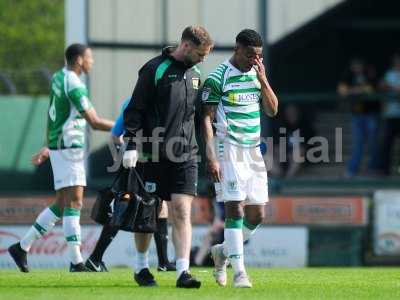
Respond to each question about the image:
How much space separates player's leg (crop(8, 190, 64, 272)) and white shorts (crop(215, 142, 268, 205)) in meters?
3.05

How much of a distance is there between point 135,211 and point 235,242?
92 centimetres

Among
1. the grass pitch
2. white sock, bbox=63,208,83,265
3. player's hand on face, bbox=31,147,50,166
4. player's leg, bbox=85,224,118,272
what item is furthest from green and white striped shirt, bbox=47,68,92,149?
the grass pitch

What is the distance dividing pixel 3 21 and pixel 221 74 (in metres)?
45.3

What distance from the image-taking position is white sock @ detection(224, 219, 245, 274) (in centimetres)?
1125

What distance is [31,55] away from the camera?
188ft

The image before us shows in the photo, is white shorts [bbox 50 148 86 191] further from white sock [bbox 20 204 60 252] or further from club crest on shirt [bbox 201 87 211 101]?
club crest on shirt [bbox 201 87 211 101]

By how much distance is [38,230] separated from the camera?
1388cm

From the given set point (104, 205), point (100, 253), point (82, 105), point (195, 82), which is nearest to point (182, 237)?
point (104, 205)

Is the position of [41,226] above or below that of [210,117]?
below

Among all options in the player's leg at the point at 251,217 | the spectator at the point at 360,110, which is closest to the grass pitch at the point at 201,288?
the player's leg at the point at 251,217

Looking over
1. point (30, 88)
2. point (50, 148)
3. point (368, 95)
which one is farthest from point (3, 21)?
point (50, 148)

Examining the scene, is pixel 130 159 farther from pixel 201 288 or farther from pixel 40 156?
pixel 40 156

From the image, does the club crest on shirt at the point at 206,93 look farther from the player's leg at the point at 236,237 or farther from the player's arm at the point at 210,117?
the player's leg at the point at 236,237

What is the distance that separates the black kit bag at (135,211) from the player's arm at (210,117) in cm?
58
